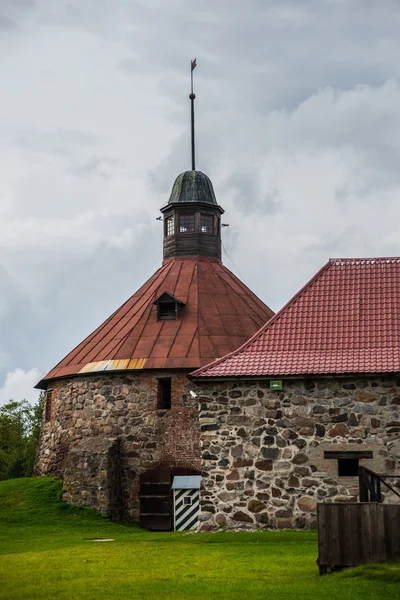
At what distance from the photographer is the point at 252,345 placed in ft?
73.0

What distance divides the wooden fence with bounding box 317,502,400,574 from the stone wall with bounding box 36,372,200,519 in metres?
15.5

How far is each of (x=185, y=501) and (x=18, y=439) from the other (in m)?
30.1

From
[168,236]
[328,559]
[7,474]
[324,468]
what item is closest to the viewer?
[328,559]

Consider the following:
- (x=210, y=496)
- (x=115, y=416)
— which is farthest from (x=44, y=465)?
(x=210, y=496)

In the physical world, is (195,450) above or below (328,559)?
above

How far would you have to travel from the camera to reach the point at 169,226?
36.8 meters

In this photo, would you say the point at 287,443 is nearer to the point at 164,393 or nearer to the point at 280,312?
the point at 280,312

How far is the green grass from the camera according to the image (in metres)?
12.2

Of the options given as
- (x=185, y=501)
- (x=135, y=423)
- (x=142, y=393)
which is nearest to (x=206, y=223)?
(x=142, y=393)

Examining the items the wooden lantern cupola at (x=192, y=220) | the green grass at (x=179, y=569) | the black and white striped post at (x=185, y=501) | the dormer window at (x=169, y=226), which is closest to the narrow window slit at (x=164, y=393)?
the black and white striped post at (x=185, y=501)

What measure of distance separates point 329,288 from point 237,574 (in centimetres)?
1113

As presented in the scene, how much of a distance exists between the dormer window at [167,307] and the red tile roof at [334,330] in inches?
349

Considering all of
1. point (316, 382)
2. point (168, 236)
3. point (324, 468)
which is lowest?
point (324, 468)

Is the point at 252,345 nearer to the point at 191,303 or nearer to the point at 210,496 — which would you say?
the point at 210,496
